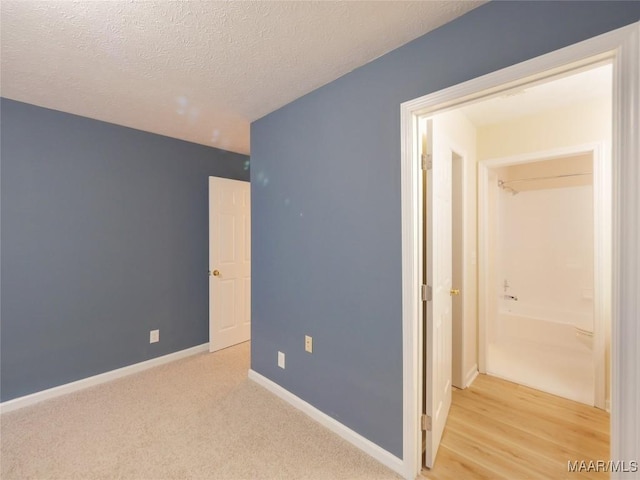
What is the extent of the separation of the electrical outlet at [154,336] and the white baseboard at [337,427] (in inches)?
47.4

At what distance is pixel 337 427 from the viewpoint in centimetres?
201

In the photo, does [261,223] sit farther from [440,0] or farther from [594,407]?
[594,407]

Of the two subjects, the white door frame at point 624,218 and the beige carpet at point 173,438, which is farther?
the beige carpet at point 173,438

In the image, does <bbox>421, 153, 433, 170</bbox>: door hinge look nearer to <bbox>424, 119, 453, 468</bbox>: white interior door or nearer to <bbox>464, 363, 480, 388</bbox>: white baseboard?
<bbox>424, 119, 453, 468</bbox>: white interior door

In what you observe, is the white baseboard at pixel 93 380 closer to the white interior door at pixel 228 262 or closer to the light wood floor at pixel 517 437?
the white interior door at pixel 228 262

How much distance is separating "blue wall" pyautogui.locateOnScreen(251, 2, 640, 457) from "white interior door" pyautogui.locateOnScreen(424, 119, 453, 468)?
21 centimetres

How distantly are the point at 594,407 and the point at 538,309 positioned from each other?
194 centimetres

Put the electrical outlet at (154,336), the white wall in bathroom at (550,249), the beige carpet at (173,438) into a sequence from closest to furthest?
the beige carpet at (173,438) → the electrical outlet at (154,336) → the white wall in bathroom at (550,249)

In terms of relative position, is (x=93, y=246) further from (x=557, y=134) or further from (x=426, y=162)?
(x=557, y=134)

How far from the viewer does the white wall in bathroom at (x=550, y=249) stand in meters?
3.69

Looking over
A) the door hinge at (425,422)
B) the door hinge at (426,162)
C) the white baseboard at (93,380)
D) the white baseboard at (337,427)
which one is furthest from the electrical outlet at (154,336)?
the door hinge at (426,162)

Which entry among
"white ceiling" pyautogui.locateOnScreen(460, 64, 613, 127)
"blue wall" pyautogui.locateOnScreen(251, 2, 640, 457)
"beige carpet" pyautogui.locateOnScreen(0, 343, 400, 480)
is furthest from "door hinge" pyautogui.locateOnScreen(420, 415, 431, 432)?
"white ceiling" pyautogui.locateOnScreen(460, 64, 613, 127)

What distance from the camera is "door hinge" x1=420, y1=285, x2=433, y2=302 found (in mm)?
1710

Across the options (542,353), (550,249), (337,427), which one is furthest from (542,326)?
(337,427)
